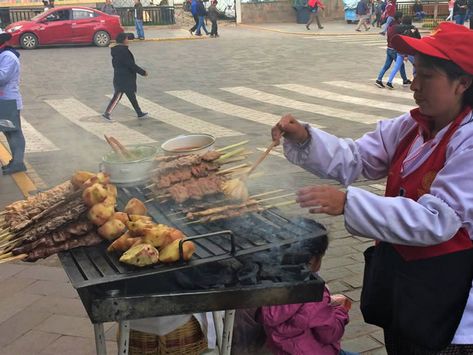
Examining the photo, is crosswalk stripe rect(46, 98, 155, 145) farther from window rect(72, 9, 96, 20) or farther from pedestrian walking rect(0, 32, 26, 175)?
window rect(72, 9, 96, 20)

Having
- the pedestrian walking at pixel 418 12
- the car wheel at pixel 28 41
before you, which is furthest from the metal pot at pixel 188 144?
the pedestrian walking at pixel 418 12

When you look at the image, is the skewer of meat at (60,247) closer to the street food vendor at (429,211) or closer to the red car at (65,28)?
the street food vendor at (429,211)

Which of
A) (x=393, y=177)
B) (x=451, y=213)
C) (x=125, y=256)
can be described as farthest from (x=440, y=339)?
(x=125, y=256)

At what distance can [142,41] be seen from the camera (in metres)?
23.1

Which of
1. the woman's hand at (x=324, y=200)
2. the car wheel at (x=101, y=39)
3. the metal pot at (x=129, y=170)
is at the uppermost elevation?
the woman's hand at (x=324, y=200)

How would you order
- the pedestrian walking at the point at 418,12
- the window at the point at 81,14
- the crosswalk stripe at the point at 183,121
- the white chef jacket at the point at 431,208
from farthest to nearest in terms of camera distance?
the pedestrian walking at the point at 418,12 < the window at the point at 81,14 < the crosswalk stripe at the point at 183,121 < the white chef jacket at the point at 431,208

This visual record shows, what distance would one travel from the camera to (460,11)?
79.7ft

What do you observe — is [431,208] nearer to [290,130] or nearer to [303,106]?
[290,130]

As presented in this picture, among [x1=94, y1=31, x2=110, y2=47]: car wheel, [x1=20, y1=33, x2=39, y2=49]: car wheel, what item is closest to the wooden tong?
[x1=20, y1=33, x2=39, y2=49]: car wheel

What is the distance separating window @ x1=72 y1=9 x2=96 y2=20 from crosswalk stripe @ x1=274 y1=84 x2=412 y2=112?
1122cm

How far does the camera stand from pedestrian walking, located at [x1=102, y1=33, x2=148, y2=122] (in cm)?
991

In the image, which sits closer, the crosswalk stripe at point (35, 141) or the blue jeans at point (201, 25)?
the crosswalk stripe at point (35, 141)

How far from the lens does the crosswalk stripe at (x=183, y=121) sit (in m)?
8.54

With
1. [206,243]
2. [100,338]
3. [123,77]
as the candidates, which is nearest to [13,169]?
[123,77]
